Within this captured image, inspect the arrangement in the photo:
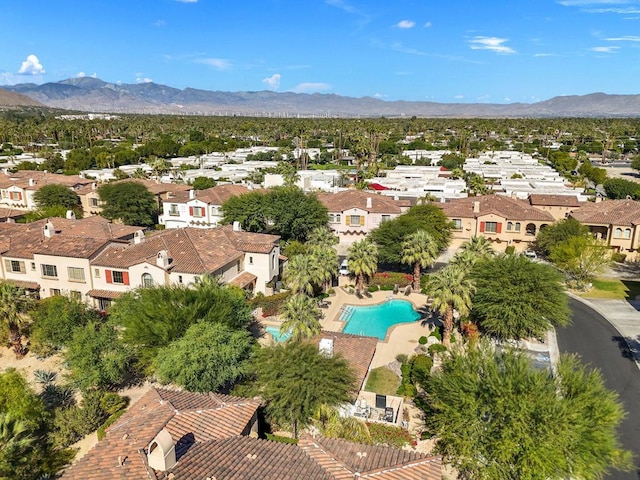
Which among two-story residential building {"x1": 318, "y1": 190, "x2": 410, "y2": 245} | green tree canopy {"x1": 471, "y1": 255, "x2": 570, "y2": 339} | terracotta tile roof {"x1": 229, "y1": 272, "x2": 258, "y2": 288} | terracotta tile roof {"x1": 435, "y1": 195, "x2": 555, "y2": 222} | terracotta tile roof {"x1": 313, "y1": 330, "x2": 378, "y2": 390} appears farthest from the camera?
two-story residential building {"x1": 318, "y1": 190, "x2": 410, "y2": 245}

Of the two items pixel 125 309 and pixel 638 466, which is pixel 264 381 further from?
pixel 638 466

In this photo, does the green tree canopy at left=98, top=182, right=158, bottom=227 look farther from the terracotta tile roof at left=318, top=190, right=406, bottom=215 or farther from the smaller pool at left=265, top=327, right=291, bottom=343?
the smaller pool at left=265, top=327, right=291, bottom=343

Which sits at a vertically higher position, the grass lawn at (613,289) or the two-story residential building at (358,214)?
the two-story residential building at (358,214)

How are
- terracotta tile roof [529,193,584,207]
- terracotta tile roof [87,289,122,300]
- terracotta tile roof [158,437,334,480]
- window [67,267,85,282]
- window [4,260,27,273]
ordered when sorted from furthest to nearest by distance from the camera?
terracotta tile roof [529,193,584,207]
window [4,260,27,273]
window [67,267,85,282]
terracotta tile roof [87,289,122,300]
terracotta tile roof [158,437,334,480]

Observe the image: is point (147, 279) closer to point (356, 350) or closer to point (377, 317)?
point (356, 350)

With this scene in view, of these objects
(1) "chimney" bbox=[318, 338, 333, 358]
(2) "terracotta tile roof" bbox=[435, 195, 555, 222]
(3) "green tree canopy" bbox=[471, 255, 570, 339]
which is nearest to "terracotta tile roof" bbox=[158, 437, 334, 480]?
(1) "chimney" bbox=[318, 338, 333, 358]

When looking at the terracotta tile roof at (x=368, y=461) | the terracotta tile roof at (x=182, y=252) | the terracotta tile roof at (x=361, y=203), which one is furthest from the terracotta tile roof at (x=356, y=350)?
the terracotta tile roof at (x=361, y=203)

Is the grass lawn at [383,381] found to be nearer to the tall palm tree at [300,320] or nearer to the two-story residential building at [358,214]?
the tall palm tree at [300,320]
